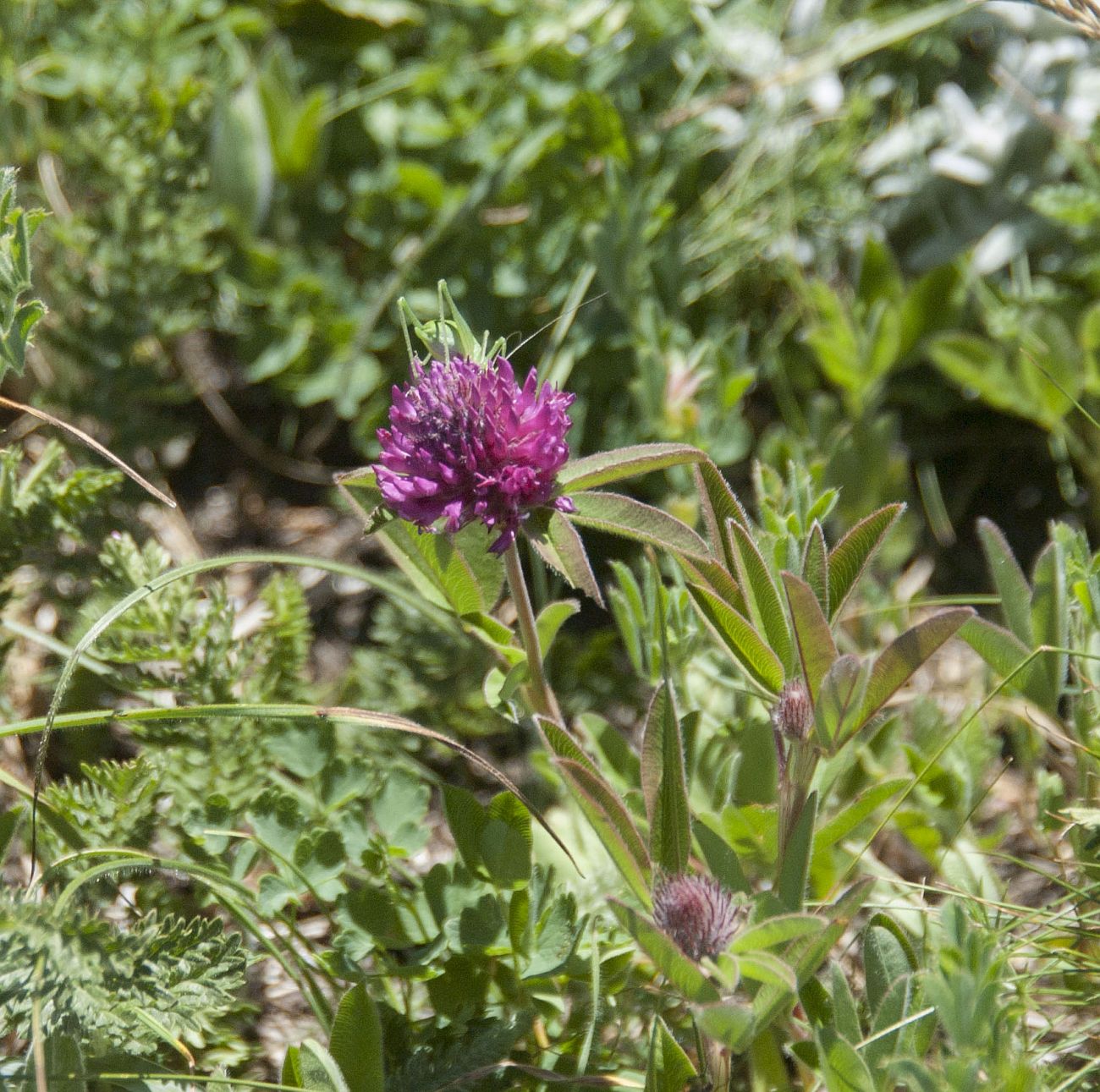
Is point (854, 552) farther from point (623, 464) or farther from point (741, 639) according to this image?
point (623, 464)

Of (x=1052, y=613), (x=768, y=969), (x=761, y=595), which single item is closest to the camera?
(x=768, y=969)

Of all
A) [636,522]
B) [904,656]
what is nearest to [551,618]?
[636,522]

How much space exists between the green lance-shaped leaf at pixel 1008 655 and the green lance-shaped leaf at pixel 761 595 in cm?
21

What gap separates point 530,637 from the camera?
127cm

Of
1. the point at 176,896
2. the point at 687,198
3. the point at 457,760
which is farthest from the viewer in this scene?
the point at 687,198

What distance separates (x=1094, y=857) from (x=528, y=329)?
1243mm

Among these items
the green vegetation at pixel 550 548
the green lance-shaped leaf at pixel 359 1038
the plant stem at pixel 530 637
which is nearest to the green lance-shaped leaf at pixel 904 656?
the green vegetation at pixel 550 548

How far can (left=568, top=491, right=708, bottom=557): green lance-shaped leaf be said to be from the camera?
120cm

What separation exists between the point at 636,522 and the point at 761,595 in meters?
0.14

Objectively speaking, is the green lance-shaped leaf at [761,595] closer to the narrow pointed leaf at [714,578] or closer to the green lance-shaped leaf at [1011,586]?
the narrow pointed leaf at [714,578]

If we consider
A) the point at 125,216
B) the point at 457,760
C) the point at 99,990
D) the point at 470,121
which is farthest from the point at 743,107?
the point at 99,990

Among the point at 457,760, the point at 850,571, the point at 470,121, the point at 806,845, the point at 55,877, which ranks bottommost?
the point at 457,760

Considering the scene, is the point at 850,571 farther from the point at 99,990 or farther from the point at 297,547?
the point at 297,547

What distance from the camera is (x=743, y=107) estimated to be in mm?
2359
